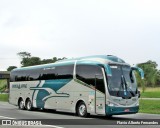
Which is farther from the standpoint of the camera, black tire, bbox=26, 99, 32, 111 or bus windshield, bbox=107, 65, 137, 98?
black tire, bbox=26, 99, 32, 111

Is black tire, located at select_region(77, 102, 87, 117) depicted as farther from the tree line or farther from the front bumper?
the tree line

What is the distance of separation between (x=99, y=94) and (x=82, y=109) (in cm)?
206

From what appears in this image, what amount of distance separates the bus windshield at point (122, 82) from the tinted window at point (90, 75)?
53cm

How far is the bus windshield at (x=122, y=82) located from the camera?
21.6 metres

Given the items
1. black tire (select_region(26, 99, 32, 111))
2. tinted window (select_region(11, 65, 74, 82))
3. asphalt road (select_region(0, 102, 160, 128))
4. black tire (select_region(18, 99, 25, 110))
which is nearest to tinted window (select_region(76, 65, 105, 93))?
tinted window (select_region(11, 65, 74, 82))

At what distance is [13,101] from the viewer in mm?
33531

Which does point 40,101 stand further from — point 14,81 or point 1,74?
point 1,74

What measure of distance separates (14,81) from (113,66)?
13.3m

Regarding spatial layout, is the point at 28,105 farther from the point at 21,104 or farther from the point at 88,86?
the point at 88,86

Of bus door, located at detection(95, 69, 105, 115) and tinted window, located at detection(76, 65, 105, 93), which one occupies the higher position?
tinted window, located at detection(76, 65, 105, 93)

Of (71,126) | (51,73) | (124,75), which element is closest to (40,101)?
(51,73)

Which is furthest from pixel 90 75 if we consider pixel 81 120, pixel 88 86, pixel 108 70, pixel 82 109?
pixel 81 120

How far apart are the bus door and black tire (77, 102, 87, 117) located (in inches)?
50.9

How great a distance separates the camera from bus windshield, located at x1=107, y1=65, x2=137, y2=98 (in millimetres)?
21641
